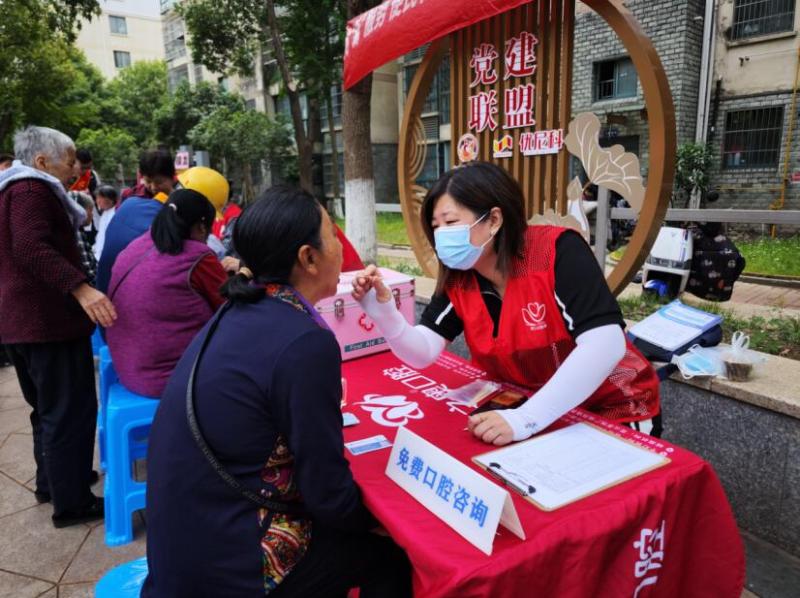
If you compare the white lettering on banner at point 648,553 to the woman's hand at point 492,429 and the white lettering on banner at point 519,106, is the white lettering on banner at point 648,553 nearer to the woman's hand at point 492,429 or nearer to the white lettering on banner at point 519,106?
the woman's hand at point 492,429

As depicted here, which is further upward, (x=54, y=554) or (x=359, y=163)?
(x=359, y=163)

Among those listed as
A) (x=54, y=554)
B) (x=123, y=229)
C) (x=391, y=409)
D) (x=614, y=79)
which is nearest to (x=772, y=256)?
(x=614, y=79)

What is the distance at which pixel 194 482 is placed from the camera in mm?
1142

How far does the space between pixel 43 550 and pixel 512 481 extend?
2.17 meters

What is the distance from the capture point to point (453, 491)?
1117mm

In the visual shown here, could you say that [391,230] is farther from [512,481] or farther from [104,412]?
[512,481]

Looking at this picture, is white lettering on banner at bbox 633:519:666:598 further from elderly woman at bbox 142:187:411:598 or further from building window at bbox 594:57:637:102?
building window at bbox 594:57:637:102

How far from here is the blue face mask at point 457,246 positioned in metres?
1.65

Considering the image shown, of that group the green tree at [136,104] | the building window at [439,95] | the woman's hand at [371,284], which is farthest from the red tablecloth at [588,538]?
the green tree at [136,104]

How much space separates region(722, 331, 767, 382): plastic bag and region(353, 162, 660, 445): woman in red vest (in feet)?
2.25

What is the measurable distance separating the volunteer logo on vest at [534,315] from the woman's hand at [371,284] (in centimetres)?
45

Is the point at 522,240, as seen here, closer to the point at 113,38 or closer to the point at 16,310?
the point at 16,310

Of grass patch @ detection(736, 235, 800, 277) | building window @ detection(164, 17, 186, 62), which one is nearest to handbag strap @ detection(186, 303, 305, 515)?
grass patch @ detection(736, 235, 800, 277)

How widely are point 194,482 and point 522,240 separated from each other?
1.07 m
